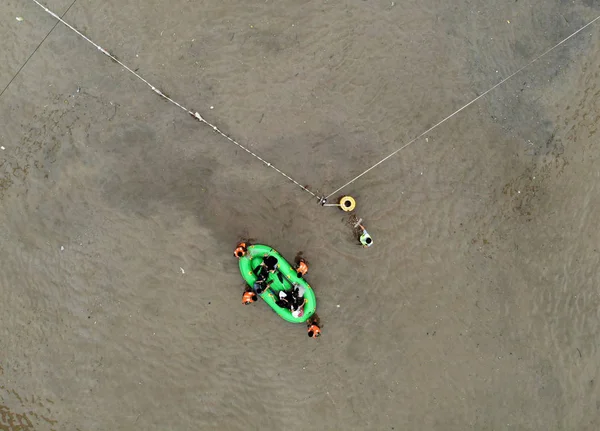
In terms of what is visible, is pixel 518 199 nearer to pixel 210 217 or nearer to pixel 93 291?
pixel 210 217

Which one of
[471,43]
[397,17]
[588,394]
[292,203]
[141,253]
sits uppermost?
[471,43]

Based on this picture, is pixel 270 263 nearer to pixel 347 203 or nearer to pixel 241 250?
pixel 241 250

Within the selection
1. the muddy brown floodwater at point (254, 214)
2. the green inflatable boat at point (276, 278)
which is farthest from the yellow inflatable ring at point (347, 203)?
the green inflatable boat at point (276, 278)

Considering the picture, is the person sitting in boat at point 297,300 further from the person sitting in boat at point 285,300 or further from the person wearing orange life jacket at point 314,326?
the person wearing orange life jacket at point 314,326

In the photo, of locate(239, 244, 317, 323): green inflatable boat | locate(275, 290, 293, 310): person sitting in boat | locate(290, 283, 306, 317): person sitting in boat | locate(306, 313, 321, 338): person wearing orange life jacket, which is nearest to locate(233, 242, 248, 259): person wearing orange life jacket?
locate(239, 244, 317, 323): green inflatable boat

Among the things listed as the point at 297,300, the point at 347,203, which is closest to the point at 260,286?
the point at 297,300

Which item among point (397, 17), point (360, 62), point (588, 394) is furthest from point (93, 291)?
point (588, 394)

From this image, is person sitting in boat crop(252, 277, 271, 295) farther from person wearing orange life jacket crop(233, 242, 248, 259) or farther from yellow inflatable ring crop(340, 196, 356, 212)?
yellow inflatable ring crop(340, 196, 356, 212)
